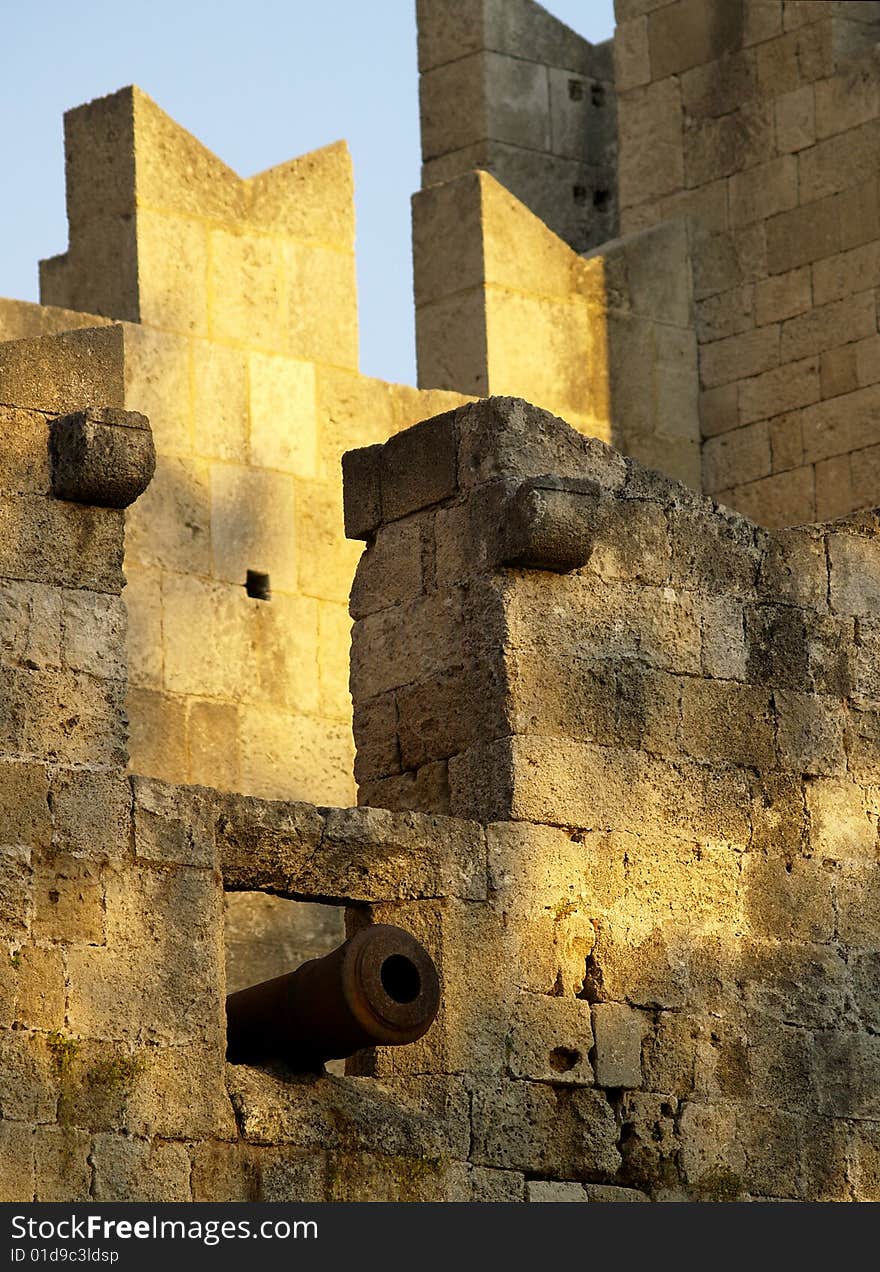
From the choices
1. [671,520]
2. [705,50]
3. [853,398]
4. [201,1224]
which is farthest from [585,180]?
[201,1224]

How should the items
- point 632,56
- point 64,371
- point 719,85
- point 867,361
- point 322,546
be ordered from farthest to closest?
point 632,56
point 719,85
point 867,361
point 322,546
point 64,371

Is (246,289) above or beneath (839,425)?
above

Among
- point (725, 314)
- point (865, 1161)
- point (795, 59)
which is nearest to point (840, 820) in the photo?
point (865, 1161)

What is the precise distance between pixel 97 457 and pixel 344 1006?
4.60 ft

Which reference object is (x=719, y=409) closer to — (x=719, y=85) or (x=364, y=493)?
(x=719, y=85)

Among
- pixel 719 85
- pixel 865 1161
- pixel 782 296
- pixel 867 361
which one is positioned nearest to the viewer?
pixel 865 1161

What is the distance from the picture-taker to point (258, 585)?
39.5ft

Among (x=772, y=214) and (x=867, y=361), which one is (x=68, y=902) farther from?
(x=772, y=214)

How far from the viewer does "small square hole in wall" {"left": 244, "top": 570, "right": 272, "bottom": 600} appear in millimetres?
11992

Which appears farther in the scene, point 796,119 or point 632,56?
point 632,56

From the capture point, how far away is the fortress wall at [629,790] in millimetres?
7754

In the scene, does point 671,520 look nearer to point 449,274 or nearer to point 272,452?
point 272,452

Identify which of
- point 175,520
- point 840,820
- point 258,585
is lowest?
point 840,820

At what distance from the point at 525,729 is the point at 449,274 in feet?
19.3
